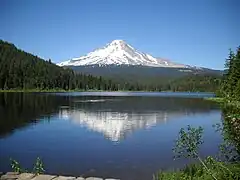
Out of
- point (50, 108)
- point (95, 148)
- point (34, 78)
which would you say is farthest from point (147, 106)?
point (34, 78)

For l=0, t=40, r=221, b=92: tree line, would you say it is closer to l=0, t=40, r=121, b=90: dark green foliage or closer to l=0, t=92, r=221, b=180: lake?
l=0, t=40, r=121, b=90: dark green foliage

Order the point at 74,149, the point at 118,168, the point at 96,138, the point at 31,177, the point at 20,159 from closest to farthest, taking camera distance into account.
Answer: the point at 31,177 → the point at 118,168 → the point at 20,159 → the point at 74,149 → the point at 96,138

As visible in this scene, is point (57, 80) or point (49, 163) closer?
point (49, 163)

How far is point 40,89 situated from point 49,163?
123m

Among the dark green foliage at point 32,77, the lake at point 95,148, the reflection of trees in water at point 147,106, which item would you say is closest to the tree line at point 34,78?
the dark green foliage at point 32,77

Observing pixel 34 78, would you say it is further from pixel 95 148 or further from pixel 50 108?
pixel 95 148

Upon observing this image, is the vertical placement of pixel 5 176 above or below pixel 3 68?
below

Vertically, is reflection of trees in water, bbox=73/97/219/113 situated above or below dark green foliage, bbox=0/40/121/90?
below

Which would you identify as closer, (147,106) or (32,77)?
(147,106)

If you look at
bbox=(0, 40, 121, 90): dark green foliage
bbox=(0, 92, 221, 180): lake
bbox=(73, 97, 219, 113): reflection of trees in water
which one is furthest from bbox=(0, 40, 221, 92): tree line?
bbox=(0, 92, 221, 180): lake

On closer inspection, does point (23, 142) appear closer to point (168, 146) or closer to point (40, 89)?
point (168, 146)

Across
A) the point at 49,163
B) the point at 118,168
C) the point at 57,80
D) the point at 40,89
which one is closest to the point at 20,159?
the point at 49,163

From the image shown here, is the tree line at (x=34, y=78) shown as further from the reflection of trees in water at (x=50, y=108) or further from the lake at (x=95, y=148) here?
the lake at (x=95, y=148)

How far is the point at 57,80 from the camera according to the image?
147625 mm
